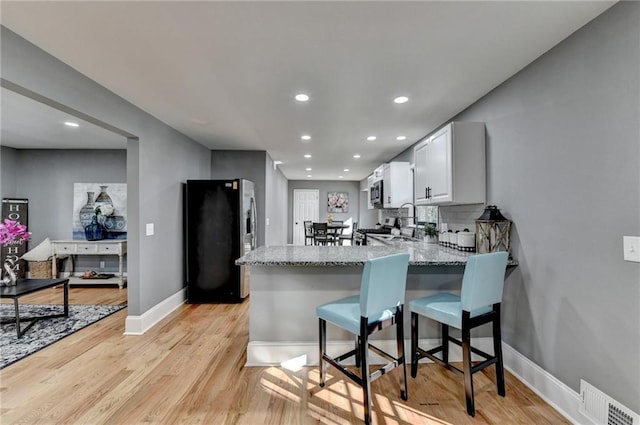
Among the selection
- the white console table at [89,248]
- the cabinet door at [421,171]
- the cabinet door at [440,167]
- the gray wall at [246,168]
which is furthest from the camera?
the gray wall at [246,168]

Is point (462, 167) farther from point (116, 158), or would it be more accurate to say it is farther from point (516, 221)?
point (116, 158)

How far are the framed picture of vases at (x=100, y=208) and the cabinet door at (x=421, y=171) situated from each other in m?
Answer: 5.07

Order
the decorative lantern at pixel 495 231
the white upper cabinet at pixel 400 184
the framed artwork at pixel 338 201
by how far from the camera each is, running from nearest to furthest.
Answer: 1. the decorative lantern at pixel 495 231
2. the white upper cabinet at pixel 400 184
3. the framed artwork at pixel 338 201

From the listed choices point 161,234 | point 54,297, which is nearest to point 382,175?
point 161,234

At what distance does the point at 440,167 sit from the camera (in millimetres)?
3158

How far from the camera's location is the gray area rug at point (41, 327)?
2.85 m

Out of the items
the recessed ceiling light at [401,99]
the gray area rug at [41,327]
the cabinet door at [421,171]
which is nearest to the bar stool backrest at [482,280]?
the cabinet door at [421,171]

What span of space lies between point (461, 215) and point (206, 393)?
2988mm

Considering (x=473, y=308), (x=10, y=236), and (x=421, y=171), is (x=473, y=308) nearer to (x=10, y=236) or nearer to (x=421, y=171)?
(x=421, y=171)

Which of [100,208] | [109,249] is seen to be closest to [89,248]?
[109,249]

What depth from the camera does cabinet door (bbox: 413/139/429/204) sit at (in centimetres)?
358

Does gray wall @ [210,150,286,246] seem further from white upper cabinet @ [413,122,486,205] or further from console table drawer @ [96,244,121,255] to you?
white upper cabinet @ [413,122,486,205]

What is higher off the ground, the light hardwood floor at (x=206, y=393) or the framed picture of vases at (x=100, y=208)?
the framed picture of vases at (x=100, y=208)

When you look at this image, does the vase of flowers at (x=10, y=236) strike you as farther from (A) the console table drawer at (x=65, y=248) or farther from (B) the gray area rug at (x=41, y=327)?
(A) the console table drawer at (x=65, y=248)
